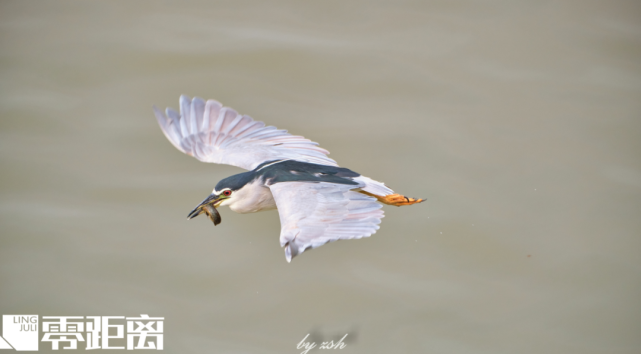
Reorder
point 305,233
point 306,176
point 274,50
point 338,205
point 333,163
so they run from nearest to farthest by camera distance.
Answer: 1. point 305,233
2. point 338,205
3. point 306,176
4. point 333,163
5. point 274,50

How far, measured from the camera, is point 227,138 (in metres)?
5.56

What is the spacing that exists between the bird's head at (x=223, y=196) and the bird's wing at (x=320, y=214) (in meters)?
0.35

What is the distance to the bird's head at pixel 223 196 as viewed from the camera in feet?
16.1

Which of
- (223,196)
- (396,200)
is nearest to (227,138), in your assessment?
(223,196)

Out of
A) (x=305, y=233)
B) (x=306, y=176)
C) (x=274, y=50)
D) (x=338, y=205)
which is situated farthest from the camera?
(x=274, y=50)

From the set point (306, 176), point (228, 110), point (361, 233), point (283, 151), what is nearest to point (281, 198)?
point (306, 176)

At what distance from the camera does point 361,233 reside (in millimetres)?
4051

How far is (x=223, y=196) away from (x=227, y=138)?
0.78 metres

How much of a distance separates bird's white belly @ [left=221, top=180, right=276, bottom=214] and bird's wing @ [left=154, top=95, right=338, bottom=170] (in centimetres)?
38

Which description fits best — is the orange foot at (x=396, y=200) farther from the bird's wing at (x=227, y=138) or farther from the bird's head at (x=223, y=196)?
the bird's head at (x=223, y=196)

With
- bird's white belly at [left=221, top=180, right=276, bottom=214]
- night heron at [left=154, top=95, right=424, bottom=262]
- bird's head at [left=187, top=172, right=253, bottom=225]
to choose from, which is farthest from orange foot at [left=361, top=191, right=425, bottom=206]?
bird's head at [left=187, top=172, right=253, bottom=225]

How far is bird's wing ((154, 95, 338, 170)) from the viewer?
211 inches

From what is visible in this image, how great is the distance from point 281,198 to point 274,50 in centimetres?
318

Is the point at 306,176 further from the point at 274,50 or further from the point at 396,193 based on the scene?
the point at 274,50
